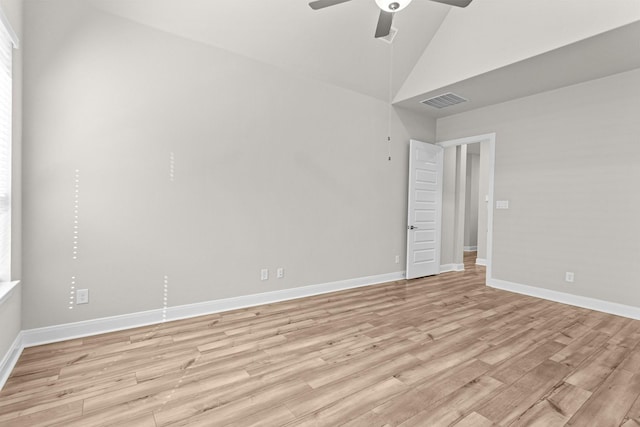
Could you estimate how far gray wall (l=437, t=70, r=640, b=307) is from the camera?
11.8 ft

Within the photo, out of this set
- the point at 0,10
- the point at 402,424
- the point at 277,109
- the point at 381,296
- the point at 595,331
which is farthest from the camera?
the point at 381,296

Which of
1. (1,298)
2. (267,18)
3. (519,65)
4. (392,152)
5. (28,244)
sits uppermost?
(267,18)

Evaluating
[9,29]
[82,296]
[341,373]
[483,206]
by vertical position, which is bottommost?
[341,373]

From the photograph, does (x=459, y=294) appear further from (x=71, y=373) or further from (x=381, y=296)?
(x=71, y=373)

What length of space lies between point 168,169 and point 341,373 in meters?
2.53

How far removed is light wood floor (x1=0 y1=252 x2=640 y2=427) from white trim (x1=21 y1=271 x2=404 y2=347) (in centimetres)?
11

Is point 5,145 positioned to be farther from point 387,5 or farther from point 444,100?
point 444,100

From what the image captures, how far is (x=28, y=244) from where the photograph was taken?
2572 millimetres

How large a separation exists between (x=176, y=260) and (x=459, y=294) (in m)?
3.69

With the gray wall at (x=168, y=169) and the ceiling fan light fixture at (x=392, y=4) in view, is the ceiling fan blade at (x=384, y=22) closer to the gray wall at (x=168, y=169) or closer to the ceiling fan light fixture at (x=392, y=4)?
the ceiling fan light fixture at (x=392, y=4)

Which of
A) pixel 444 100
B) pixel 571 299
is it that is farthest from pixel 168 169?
pixel 571 299

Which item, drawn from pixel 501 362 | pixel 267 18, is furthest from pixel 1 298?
pixel 501 362

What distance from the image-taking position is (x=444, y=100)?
4707 mm

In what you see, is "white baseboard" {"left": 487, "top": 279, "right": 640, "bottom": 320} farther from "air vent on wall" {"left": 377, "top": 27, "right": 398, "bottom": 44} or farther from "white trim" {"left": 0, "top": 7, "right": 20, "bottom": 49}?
"white trim" {"left": 0, "top": 7, "right": 20, "bottom": 49}
